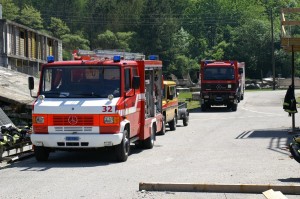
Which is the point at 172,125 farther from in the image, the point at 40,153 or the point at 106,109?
the point at 106,109

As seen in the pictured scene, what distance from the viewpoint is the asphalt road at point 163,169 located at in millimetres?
11590

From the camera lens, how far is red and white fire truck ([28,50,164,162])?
15.4 metres

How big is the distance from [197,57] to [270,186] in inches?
3771

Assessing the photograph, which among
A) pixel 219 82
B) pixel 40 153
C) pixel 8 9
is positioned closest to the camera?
A: pixel 40 153

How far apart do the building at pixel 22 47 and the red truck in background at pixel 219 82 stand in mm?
17300

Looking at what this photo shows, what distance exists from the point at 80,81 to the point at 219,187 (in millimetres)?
5955

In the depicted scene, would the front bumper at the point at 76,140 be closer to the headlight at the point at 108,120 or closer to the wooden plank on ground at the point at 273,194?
the headlight at the point at 108,120

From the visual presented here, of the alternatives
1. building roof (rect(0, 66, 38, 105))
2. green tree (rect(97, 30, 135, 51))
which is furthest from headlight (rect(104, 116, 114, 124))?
green tree (rect(97, 30, 135, 51))

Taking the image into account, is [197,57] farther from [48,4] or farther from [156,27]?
[48,4]

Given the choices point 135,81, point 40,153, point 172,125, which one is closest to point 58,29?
point 172,125

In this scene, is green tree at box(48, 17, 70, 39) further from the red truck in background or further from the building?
A: the red truck in background

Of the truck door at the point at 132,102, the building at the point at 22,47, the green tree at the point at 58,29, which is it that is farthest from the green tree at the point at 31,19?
the truck door at the point at 132,102

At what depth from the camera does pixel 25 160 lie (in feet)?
54.8

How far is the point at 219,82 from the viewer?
1547 inches
